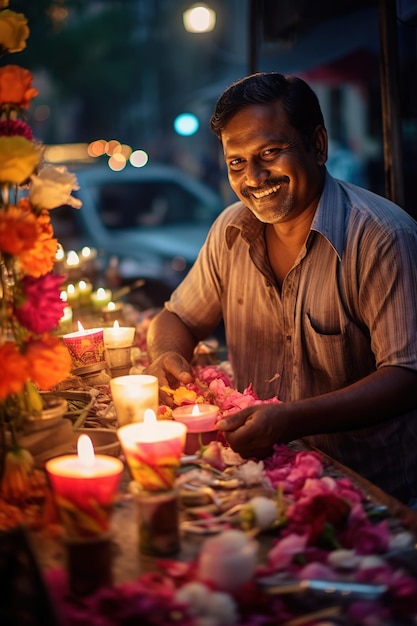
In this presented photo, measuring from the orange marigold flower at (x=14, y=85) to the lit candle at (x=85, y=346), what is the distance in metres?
1.07

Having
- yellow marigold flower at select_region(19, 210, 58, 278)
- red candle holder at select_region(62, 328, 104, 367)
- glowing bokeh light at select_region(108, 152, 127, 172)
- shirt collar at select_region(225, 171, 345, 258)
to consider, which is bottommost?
red candle holder at select_region(62, 328, 104, 367)

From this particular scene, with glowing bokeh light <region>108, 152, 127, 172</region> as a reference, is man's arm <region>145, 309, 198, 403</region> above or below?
below

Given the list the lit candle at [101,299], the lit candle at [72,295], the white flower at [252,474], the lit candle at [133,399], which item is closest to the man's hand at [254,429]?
the white flower at [252,474]

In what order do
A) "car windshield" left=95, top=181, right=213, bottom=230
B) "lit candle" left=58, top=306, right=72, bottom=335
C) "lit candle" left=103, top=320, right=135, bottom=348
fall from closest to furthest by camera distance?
"lit candle" left=103, top=320, right=135, bottom=348 < "lit candle" left=58, top=306, right=72, bottom=335 < "car windshield" left=95, top=181, right=213, bottom=230

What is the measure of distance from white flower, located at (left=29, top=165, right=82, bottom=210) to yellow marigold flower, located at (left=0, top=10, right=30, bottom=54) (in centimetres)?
37

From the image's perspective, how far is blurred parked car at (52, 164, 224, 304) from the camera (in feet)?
34.0

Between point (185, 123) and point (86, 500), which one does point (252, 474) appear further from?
point (185, 123)

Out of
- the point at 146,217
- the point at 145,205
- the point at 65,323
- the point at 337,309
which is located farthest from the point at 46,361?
the point at 145,205

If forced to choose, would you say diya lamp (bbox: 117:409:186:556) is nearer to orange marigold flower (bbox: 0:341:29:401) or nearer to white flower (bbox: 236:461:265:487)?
orange marigold flower (bbox: 0:341:29:401)

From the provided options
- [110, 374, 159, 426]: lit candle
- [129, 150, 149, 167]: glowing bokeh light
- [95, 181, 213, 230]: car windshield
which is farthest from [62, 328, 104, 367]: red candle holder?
[129, 150, 149, 167]: glowing bokeh light

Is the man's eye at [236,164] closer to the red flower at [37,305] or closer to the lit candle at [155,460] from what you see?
the red flower at [37,305]

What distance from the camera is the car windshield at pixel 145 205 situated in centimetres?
1101

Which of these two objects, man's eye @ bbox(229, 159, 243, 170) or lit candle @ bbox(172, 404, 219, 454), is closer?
lit candle @ bbox(172, 404, 219, 454)

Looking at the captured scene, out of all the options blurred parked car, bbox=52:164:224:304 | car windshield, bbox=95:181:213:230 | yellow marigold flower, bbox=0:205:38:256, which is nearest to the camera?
yellow marigold flower, bbox=0:205:38:256
